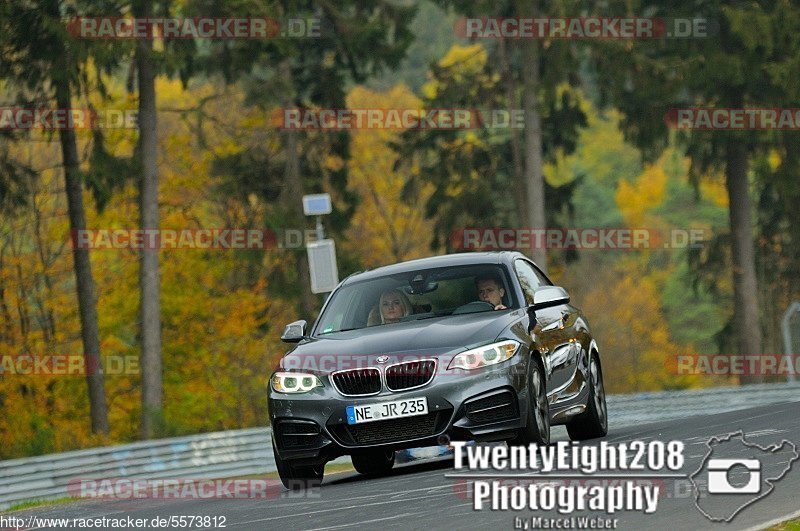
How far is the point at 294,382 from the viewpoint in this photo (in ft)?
42.3

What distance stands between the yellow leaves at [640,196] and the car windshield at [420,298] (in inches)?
3120

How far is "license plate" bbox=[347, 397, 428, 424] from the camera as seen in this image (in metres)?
12.3

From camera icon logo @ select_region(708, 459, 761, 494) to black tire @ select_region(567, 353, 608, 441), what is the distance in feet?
11.2

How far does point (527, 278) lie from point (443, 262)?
809mm

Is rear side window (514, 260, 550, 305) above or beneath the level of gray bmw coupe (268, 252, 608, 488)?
above

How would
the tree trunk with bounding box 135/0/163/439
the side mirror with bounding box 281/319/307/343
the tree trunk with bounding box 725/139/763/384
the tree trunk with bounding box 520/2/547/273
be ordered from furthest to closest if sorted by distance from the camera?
the tree trunk with bounding box 725/139/763/384 → the tree trunk with bounding box 520/2/547/273 → the tree trunk with bounding box 135/0/163/439 → the side mirror with bounding box 281/319/307/343

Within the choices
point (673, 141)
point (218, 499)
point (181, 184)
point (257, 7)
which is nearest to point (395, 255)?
point (181, 184)

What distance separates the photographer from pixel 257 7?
110 feet

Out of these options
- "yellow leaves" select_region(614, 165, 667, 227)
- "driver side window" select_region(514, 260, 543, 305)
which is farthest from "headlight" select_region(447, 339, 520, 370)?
"yellow leaves" select_region(614, 165, 667, 227)

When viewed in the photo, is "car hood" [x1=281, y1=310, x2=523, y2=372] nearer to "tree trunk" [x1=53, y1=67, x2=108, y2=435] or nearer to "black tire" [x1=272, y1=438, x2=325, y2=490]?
"black tire" [x1=272, y1=438, x2=325, y2=490]

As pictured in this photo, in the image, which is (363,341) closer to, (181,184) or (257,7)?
(257,7)

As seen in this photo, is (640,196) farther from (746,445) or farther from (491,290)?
(746,445)

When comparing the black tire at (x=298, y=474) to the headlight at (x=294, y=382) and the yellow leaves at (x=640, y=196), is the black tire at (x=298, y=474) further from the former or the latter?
the yellow leaves at (x=640, y=196)

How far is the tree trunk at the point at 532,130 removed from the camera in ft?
123
